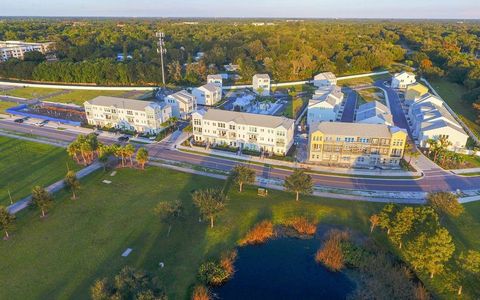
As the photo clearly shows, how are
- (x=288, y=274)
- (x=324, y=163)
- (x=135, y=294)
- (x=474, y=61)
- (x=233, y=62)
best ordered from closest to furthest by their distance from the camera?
1. (x=135, y=294)
2. (x=288, y=274)
3. (x=324, y=163)
4. (x=474, y=61)
5. (x=233, y=62)

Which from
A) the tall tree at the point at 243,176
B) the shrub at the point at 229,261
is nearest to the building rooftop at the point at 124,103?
the tall tree at the point at 243,176

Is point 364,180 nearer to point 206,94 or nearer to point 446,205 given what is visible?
point 446,205

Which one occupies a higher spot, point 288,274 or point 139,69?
point 139,69

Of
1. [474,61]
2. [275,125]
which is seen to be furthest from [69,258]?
[474,61]

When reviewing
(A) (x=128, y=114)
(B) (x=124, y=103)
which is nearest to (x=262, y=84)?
(B) (x=124, y=103)

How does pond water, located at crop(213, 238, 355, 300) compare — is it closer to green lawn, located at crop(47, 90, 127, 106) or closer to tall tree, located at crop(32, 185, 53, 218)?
tall tree, located at crop(32, 185, 53, 218)

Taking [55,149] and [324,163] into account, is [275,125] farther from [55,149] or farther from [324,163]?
[55,149]
